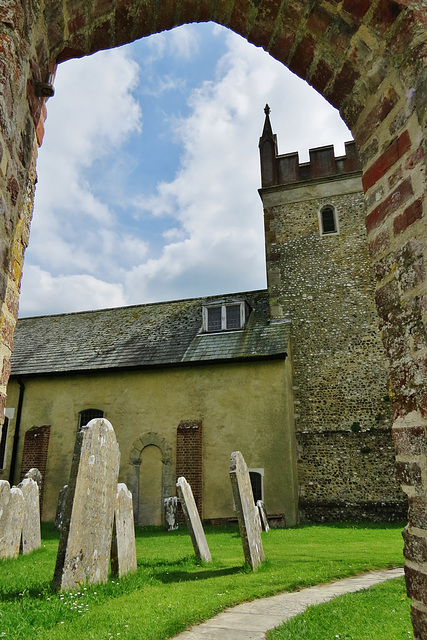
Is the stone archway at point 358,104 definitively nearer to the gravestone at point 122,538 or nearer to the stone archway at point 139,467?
the gravestone at point 122,538

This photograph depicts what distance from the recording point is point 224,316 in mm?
17609

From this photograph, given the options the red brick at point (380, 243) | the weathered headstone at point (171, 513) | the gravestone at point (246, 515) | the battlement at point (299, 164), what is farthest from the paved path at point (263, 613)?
the battlement at point (299, 164)

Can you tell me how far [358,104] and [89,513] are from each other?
216 inches

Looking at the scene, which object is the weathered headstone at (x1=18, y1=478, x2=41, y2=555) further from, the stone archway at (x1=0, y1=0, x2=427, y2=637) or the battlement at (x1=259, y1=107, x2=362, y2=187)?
the battlement at (x1=259, y1=107, x2=362, y2=187)

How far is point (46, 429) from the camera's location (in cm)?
1625

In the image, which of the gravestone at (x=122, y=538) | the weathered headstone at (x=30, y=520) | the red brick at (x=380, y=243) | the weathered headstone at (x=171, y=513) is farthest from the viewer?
the weathered headstone at (x=171, y=513)

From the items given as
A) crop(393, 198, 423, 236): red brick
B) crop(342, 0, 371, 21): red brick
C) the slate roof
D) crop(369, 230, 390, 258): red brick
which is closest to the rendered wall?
the slate roof

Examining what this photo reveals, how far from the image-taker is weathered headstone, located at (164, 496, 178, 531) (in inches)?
514

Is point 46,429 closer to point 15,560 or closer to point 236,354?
point 236,354

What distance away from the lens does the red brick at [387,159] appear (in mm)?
2410

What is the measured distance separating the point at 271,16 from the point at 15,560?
9070 millimetres

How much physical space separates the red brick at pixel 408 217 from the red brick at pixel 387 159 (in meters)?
0.35

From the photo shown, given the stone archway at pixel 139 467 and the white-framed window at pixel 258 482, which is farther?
the stone archway at pixel 139 467

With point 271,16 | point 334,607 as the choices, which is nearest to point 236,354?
point 334,607
